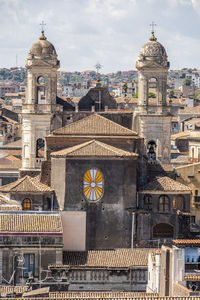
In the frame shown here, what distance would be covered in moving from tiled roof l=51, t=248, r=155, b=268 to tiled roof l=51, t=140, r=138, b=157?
377 inches

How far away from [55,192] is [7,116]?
94132mm

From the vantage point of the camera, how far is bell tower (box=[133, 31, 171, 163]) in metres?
73.1

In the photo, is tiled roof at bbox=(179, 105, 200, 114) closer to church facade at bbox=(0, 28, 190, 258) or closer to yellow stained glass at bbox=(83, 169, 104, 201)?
church facade at bbox=(0, 28, 190, 258)

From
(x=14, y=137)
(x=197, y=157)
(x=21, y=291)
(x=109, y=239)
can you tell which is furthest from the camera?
(x=14, y=137)

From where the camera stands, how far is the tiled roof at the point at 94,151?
63.9 meters

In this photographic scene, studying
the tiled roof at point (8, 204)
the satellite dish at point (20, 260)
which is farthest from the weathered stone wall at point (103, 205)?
the satellite dish at point (20, 260)

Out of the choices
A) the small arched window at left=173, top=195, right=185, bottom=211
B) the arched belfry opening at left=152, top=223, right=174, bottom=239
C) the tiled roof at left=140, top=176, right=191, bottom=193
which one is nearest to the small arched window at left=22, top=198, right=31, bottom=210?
the tiled roof at left=140, top=176, right=191, bottom=193

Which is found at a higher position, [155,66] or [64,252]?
[155,66]

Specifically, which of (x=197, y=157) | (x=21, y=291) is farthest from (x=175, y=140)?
(x=21, y=291)

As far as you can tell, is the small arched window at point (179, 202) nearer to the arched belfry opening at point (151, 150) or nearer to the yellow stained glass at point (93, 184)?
the yellow stained glass at point (93, 184)

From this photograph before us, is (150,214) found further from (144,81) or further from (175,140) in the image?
(175,140)

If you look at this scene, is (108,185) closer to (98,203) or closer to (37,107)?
(98,203)

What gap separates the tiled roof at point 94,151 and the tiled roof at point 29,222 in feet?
30.0

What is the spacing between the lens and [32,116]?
241ft
